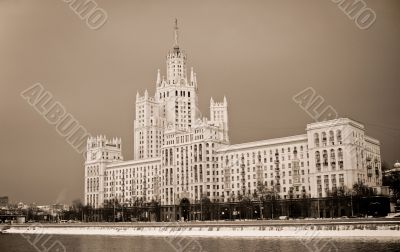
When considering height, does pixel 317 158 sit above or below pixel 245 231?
above

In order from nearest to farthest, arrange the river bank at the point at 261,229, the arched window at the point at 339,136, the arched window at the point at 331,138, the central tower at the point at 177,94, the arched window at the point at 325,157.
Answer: the river bank at the point at 261,229, the arched window at the point at 339,136, the arched window at the point at 331,138, the arched window at the point at 325,157, the central tower at the point at 177,94

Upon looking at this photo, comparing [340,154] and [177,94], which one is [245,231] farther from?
[177,94]

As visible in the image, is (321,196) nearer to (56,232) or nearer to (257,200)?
(257,200)

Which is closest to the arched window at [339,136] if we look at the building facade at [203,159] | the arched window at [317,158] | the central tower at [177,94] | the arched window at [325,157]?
the building facade at [203,159]

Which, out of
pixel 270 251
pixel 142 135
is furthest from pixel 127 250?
pixel 142 135

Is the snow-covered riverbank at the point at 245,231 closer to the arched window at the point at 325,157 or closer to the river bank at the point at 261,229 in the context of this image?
the river bank at the point at 261,229

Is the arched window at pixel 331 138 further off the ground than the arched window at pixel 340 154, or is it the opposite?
the arched window at pixel 331 138

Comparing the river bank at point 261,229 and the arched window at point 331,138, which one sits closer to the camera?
the river bank at point 261,229

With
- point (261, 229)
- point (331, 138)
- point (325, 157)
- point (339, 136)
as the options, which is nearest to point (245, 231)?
point (261, 229)

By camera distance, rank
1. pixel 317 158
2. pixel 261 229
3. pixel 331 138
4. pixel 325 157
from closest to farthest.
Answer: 1. pixel 261 229
2. pixel 325 157
3. pixel 331 138
4. pixel 317 158

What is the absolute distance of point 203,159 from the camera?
124688 mm

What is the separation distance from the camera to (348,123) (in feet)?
335

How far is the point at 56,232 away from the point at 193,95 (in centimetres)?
6806

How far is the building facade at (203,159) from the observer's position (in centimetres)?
10306
